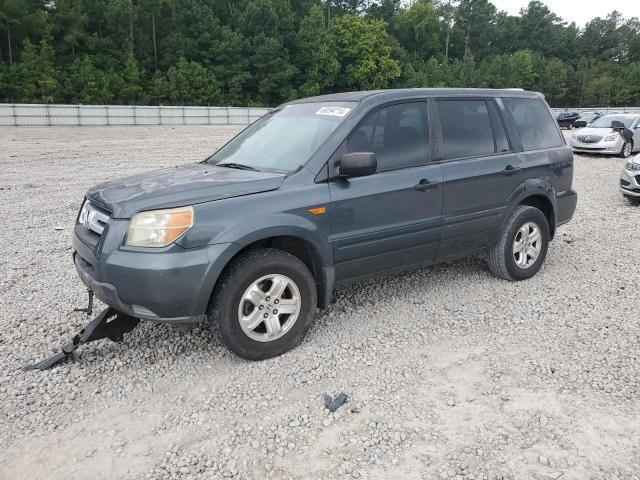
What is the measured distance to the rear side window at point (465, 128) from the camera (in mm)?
4574

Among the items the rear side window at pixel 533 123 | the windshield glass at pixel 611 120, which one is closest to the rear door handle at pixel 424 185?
the rear side window at pixel 533 123

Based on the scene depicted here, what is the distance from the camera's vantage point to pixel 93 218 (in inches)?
147

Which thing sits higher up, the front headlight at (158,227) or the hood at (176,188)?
the hood at (176,188)

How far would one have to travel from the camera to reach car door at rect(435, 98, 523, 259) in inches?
179

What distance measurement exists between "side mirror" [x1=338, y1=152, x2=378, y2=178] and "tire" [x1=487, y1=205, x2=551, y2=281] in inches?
76.5

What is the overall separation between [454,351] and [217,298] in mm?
1782

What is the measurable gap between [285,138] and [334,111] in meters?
0.46

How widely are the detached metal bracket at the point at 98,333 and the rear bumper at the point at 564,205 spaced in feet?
14.0

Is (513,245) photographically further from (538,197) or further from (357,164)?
(357,164)

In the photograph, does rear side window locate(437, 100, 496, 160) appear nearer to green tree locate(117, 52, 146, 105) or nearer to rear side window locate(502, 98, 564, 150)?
rear side window locate(502, 98, 564, 150)

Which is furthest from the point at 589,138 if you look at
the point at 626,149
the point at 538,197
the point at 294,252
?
the point at 294,252

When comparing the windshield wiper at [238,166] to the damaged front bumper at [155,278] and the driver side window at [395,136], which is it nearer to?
the driver side window at [395,136]

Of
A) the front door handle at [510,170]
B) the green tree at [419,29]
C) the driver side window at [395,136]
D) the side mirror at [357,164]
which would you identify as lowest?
the front door handle at [510,170]

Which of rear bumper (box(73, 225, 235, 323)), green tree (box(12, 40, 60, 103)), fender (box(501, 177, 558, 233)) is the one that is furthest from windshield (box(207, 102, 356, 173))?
green tree (box(12, 40, 60, 103))
